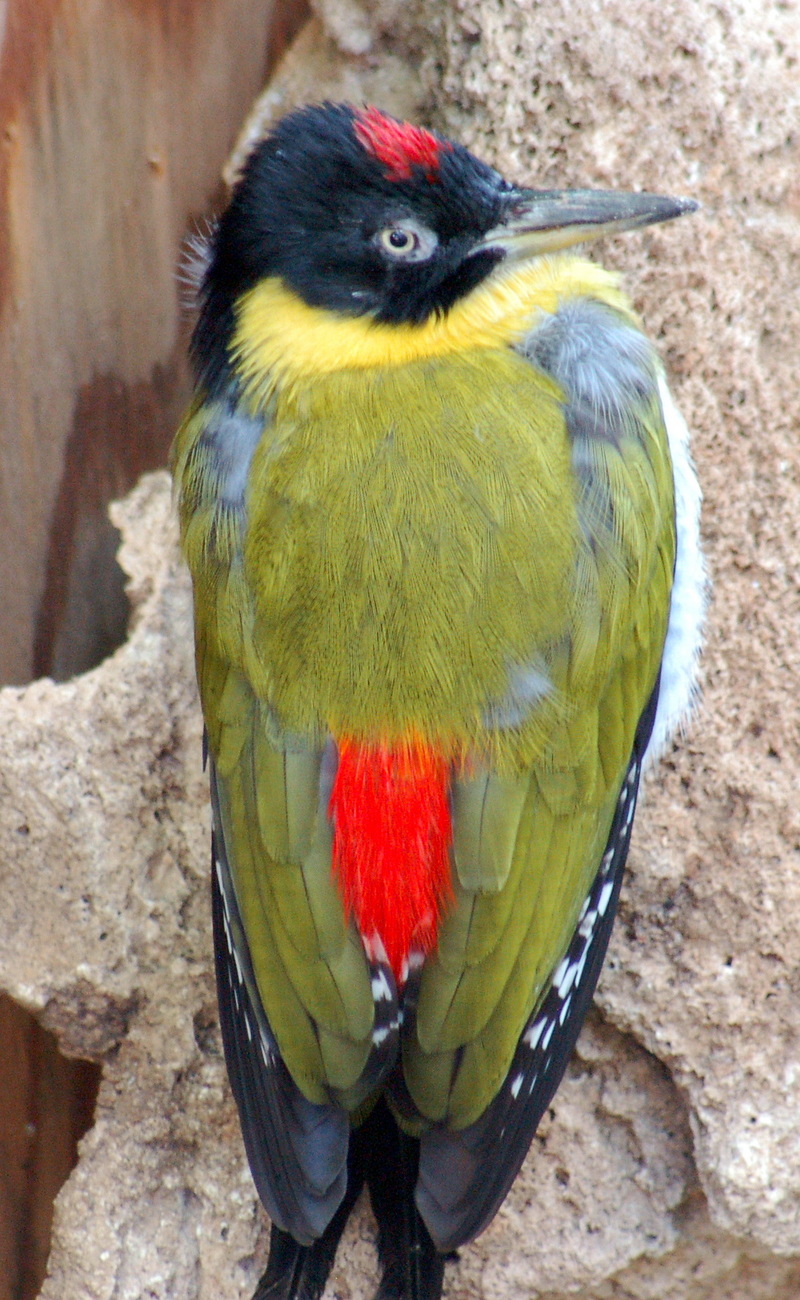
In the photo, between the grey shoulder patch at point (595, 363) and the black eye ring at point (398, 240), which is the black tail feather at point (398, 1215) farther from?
the black eye ring at point (398, 240)

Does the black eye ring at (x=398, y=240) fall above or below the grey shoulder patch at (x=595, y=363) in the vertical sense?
above

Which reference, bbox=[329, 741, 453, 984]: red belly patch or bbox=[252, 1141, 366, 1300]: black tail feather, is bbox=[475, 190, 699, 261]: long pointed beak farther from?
bbox=[252, 1141, 366, 1300]: black tail feather

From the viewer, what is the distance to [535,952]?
1.74 metres

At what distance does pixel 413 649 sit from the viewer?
1736 mm

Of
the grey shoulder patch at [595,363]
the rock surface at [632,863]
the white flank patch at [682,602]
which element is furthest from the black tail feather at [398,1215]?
the grey shoulder patch at [595,363]

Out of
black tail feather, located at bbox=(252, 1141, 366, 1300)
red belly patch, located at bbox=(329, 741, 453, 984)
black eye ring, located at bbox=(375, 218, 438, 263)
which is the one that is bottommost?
black tail feather, located at bbox=(252, 1141, 366, 1300)

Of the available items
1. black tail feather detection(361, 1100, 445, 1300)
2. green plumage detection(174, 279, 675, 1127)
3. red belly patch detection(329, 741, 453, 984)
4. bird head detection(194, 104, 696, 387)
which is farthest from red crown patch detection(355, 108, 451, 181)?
black tail feather detection(361, 1100, 445, 1300)

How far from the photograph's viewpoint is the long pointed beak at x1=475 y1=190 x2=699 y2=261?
1833mm

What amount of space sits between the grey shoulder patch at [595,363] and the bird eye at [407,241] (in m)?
0.18

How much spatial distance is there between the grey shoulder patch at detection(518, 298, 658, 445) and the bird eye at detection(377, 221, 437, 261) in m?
0.18

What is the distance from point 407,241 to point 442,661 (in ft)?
1.87

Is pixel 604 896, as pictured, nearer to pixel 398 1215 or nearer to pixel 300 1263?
pixel 398 1215

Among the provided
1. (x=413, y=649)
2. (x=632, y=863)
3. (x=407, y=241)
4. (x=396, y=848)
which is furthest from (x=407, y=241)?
(x=632, y=863)

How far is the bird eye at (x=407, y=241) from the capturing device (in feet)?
6.07
